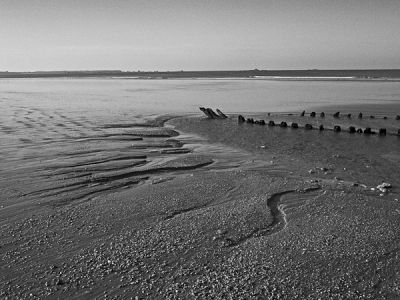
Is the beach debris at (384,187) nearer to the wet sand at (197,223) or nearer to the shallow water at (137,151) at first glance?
the wet sand at (197,223)

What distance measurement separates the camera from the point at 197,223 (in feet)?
22.1

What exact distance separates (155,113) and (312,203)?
1871 cm

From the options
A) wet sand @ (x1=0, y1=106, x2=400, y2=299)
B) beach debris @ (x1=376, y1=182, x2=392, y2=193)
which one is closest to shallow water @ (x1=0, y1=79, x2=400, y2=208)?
wet sand @ (x1=0, y1=106, x2=400, y2=299)

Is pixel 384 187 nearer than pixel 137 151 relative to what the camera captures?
Yes

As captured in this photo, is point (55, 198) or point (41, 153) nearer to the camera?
point (55, 198)

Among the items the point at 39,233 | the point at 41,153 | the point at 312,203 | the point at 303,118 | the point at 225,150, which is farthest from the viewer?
the point at 303,118

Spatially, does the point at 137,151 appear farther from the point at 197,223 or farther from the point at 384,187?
the point at 384,187

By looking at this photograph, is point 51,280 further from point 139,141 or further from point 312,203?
point 139,141

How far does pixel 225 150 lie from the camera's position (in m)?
13.6

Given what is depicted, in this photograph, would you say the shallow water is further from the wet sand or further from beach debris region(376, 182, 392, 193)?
beach debris region(376, 182, 392, 193)

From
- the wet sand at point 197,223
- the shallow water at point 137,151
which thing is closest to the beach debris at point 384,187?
the wet sand at point 197,223

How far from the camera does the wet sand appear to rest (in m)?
4.83

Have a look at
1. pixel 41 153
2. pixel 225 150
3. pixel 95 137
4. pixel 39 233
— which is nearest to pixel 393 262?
pixel 39 233

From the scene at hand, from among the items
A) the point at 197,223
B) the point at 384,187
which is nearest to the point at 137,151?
the point at 197,223
